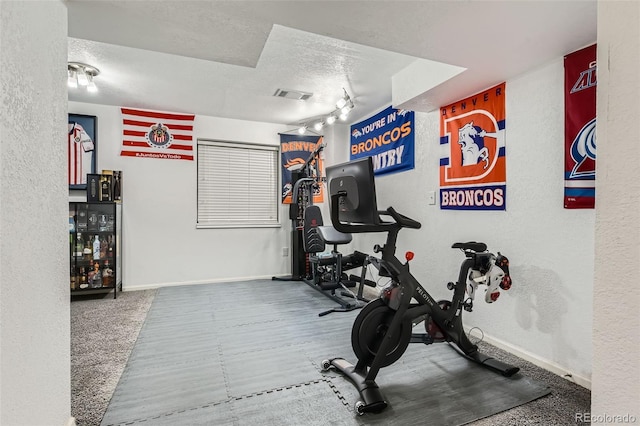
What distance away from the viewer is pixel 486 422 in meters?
1.66

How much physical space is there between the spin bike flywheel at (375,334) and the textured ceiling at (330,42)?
5.62 ft

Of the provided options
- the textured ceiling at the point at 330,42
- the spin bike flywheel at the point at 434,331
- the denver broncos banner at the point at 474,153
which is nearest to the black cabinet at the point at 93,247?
the textured ceiling at the point at 330,42

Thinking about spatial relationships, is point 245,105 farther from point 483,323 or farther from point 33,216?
point 483,323

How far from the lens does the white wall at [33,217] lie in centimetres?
104

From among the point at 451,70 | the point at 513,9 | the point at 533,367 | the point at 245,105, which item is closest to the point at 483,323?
the point at 533,367

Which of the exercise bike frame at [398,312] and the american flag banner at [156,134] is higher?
the american flag banner at [156,134]

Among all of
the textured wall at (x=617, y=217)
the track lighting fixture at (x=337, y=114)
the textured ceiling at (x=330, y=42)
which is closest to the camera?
the textured wall at (x=617, y=217)

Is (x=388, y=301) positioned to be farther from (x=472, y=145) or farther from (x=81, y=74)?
(x=81, y=74)

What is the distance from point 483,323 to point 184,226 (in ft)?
13.3

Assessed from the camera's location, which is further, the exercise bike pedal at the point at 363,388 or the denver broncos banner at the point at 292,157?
the denver broncos banner at the point at 292,157

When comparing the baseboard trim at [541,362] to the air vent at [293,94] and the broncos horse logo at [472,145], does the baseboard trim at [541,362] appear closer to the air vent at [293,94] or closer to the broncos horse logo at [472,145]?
the broncos horse logo at [472,145]

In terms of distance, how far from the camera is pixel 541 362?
226 centimetres

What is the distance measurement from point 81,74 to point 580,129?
433cm

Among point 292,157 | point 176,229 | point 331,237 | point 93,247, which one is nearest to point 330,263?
point 331,237
